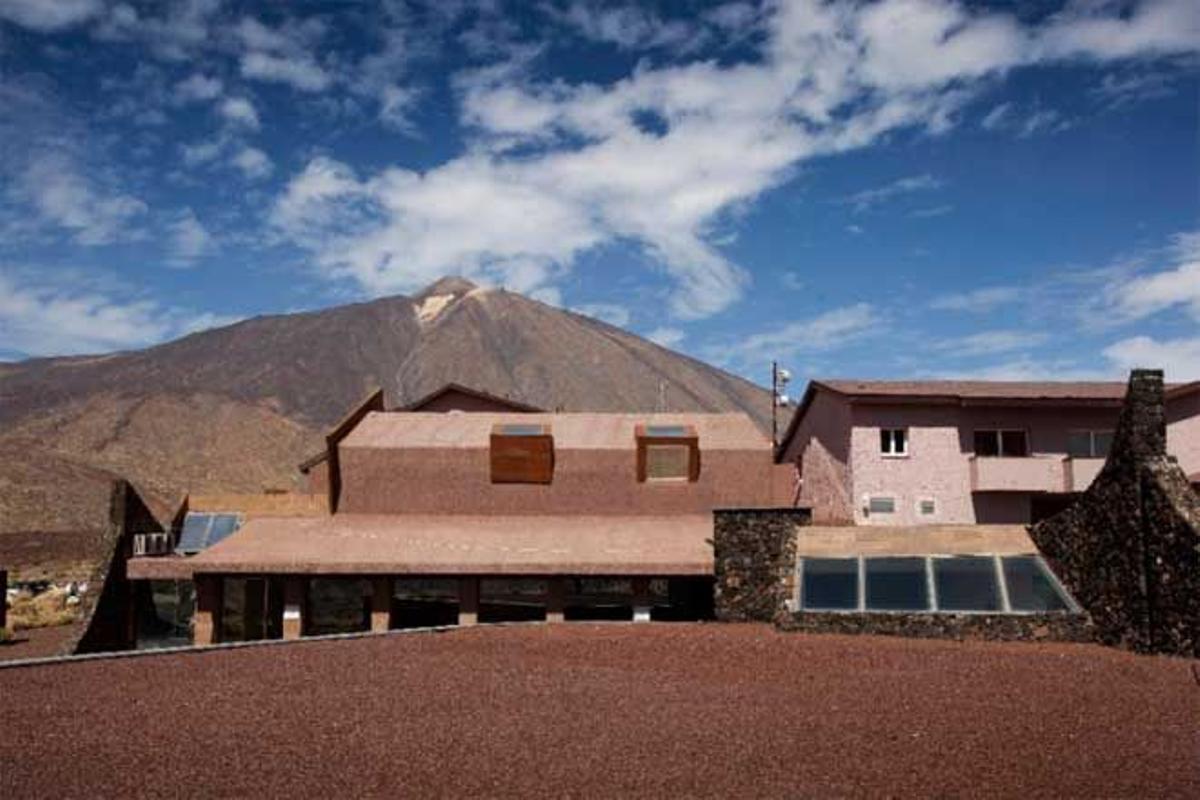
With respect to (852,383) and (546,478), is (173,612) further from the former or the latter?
(852,383)

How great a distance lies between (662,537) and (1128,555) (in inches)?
506

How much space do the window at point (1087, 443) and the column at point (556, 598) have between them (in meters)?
22.6

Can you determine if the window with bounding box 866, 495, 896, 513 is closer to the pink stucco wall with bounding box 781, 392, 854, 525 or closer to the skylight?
the pink stucco wall with bounding box 781, 392, 854, 525

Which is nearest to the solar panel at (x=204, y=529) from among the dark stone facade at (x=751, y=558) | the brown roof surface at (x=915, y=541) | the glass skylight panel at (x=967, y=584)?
the dark stone facade at (x=751, y=558)

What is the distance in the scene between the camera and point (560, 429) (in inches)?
1459

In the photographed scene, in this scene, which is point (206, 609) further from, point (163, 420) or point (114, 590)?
point (163, 420)

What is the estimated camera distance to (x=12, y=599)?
4788cm

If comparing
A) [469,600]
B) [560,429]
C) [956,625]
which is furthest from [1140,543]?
[560,429]

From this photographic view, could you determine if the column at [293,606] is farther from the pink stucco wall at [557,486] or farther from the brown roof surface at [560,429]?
the brown roof surface at [560,429]

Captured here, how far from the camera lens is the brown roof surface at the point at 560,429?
1405 inches

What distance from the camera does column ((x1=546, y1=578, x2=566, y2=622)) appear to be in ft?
95.1

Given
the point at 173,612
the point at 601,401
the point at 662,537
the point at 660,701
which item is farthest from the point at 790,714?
the point at 601,401

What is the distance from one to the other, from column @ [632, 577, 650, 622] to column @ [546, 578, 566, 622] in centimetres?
187

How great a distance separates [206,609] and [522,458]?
10.5 m
